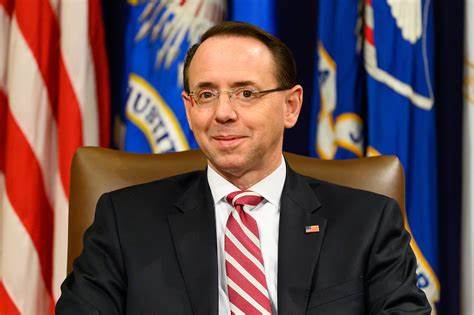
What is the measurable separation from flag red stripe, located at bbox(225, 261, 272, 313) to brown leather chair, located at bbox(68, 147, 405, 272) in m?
0.47

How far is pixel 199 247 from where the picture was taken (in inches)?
70.7

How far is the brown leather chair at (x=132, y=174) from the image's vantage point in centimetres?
208

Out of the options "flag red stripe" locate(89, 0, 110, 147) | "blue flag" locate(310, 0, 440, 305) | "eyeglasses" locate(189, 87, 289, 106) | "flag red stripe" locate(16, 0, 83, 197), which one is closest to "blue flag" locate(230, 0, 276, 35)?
"blue flag" locate(310, 0, 440, 305)

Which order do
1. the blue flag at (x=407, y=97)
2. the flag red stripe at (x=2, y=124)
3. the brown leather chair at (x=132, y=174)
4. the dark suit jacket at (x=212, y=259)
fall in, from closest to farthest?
the dark suit jacket at (x=212, y=259) → the brown leather chair at (x=132, y=174) → the blue flag at (x=407, y=97) → the flag red stripe at (x=2, y=124)

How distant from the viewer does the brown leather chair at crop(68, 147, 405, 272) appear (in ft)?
6.84

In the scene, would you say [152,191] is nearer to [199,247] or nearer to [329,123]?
[199,247]

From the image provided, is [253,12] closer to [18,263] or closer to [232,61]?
[232,61]

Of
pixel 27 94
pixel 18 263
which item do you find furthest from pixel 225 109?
pixel 18 263

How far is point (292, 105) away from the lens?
6.28ft

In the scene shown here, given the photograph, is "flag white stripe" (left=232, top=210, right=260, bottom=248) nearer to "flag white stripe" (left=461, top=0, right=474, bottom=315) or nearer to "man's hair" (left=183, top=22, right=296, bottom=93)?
"man's hair" (left=183, top=22, right=296, bottom=93)

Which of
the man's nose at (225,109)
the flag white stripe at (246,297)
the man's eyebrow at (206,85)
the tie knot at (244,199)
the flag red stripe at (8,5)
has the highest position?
the flag red stripe at (8,5)

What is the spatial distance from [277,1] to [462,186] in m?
0.96

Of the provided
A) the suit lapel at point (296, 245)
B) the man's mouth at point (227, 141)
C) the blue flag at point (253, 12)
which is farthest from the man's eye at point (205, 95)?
the blue flag at point (253, 12)

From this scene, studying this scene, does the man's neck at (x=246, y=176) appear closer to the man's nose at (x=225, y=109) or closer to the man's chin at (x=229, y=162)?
the man's chin at (x=229, y=162)
